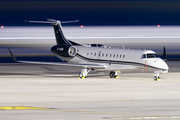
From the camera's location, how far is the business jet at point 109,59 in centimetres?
2553

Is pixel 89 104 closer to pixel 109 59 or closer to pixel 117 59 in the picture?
pixel 117 59

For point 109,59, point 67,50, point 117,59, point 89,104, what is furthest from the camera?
point 67,50

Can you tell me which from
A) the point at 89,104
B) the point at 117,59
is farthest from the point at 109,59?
the point at 89,104

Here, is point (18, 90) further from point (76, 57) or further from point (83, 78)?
point (76, 57)

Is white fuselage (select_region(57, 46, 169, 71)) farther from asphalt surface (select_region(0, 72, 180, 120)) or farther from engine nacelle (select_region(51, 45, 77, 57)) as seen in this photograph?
asphalt surface (select_region(0, 72, 180, 120))

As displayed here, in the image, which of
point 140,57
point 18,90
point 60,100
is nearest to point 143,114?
point 60,100

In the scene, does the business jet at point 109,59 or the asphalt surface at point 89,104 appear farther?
the business jet at point 109,59

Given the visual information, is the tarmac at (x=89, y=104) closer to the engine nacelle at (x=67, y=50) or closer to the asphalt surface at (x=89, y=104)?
the asphalt surface at (x=89, y=104)

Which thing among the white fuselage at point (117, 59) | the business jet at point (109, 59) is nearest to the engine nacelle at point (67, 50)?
the business jet at point (109, 59)

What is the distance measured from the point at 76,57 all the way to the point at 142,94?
12.8 m

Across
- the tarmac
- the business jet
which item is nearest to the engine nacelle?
the business jet

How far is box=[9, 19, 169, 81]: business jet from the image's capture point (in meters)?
25.5

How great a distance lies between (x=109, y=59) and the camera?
27.7 m

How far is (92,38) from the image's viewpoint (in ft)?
195
